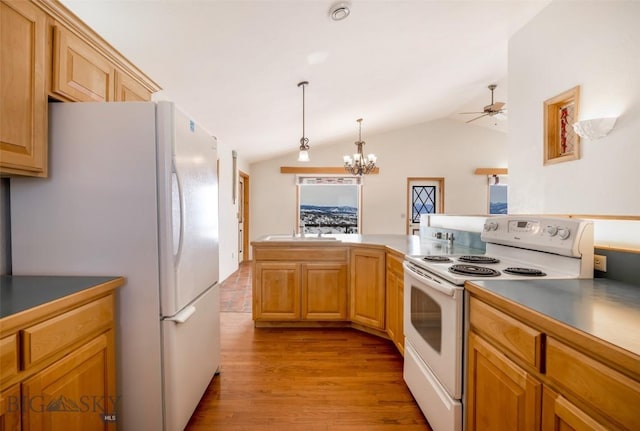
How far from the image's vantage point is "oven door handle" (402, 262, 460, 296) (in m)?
1.24

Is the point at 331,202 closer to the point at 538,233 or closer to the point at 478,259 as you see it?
the point at 478,259

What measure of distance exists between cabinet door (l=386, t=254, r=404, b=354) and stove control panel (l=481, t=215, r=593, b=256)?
64 centimetres

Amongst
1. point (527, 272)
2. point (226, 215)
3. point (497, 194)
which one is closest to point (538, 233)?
point (527, 272)

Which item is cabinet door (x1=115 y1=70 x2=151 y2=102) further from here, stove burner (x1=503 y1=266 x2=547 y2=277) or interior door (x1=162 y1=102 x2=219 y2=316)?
stove burner (x1=503 y1=266 x2=547 y2=277)

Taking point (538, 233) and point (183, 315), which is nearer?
point (183, 315)

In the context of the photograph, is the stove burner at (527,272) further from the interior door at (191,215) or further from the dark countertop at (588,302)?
the interior door at (191,215)

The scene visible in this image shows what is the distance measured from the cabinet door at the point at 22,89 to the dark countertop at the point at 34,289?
454 mm

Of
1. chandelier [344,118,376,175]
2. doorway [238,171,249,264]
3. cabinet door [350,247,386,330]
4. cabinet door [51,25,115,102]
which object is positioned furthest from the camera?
doorway [238,171,249,264]

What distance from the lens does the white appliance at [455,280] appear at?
126 centimetres

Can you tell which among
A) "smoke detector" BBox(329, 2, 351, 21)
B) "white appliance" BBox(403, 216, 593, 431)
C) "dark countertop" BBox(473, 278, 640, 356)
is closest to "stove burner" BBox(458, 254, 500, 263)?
"white appliance" BBox(403, 216, 593, 431)

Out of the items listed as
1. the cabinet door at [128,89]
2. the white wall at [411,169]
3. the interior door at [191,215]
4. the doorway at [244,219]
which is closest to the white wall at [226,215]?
the doorway at [244,219]

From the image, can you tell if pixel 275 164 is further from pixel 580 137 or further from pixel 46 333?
pixel 46 333

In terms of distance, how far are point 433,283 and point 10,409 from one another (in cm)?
155

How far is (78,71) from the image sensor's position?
4.37 ft
